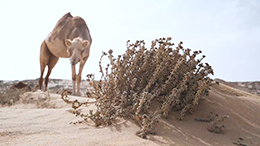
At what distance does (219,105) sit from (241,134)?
637 millimetres

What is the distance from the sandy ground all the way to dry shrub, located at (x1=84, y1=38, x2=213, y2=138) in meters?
0.16

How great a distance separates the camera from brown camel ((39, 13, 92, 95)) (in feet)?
24.0

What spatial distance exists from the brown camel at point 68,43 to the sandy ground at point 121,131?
4.64 m

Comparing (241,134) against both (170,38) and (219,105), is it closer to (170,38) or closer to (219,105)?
(219,105)

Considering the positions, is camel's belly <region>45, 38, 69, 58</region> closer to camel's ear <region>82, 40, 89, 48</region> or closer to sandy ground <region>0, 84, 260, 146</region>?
camel's ear <region>82, 40, 89, 48</region>

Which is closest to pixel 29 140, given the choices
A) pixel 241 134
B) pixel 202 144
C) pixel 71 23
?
pixel 202 144

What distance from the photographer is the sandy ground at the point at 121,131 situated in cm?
192

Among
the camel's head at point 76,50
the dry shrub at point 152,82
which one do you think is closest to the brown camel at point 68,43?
the camel's head at point 76,50

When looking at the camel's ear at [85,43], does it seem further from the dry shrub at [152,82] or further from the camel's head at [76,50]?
the dry shrub at [152,82]

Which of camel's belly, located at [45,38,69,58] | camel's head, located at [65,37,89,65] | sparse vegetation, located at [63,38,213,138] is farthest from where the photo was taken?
camel's belly, located at [45,38,69,58]

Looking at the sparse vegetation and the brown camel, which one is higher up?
the brown camel

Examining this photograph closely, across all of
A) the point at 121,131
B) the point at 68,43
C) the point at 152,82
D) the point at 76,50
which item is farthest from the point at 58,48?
the point at 121,131

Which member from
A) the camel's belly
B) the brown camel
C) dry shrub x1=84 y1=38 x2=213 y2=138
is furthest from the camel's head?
dry shrub x1=84 y1=38 x2=213 y2=138

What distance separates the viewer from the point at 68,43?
7.34 m
